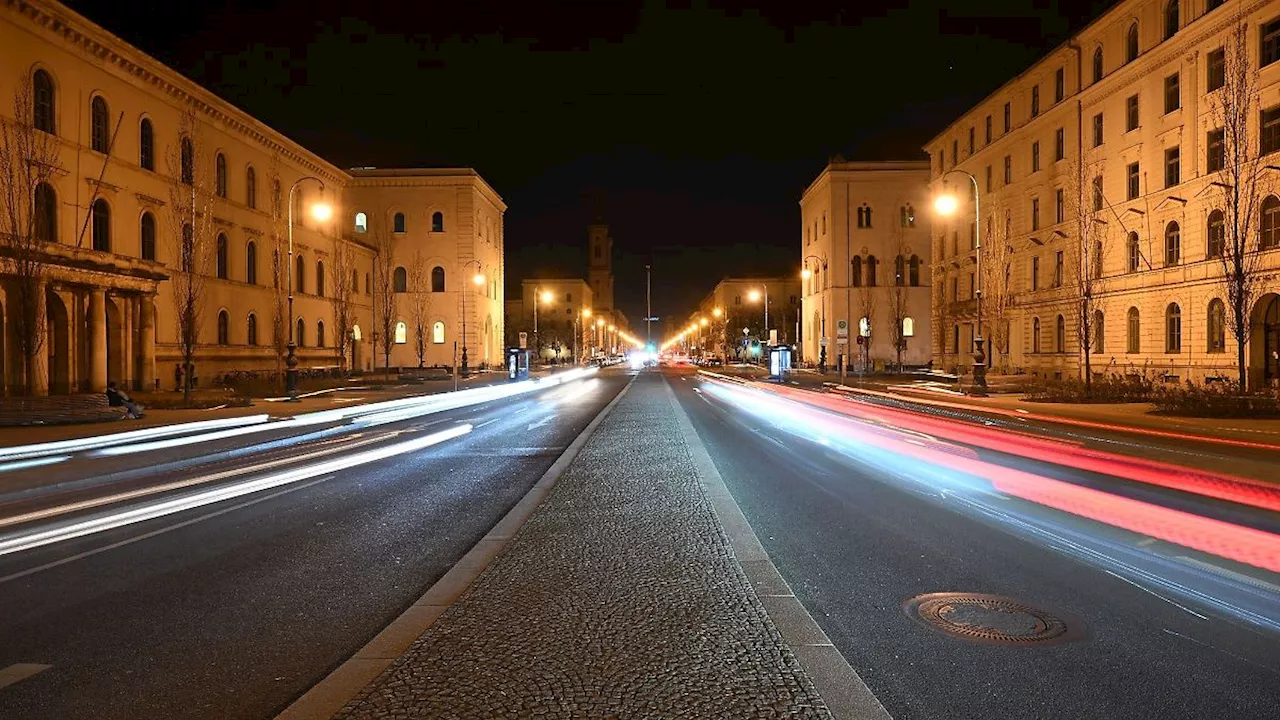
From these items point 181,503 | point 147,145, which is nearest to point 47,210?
point 147,145

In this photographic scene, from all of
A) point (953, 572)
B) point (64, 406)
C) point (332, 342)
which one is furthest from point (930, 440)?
point (332, 342)

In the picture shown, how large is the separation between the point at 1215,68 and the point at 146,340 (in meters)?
45.7

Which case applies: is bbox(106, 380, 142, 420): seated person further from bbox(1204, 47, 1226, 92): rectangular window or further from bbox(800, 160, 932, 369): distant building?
bbox(800, 160, 932, 369): distant building

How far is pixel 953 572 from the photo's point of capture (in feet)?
23.0

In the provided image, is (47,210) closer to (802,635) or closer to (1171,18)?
(802,635)

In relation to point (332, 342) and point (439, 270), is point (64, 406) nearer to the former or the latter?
point (332, 342)

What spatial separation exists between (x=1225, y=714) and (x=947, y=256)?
65.4 m

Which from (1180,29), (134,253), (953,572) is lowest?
(953,572)

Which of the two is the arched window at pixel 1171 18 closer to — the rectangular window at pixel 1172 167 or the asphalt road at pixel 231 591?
the rectangular window at pixel 1172 167

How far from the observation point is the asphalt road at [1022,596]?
438 cm

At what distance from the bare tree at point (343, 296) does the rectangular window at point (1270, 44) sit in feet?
163

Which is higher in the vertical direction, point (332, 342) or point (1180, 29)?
point (1180, 29)

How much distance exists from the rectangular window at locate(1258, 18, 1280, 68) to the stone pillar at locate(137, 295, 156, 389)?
148 feet

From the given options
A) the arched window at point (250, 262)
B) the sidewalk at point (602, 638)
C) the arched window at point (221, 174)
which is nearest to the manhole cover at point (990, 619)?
the sidewalk at point (602, 638)
